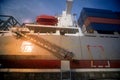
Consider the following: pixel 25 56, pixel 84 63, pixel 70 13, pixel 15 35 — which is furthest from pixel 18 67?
pixel 70 13

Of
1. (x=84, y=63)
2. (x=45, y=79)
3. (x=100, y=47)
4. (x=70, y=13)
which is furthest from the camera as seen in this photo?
(x=70, y=13)

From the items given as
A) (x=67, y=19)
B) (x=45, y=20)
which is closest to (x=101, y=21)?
A: (x=67, y=19)

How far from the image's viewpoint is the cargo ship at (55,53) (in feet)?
42.4

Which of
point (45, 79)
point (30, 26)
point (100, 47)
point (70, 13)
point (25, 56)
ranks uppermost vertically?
point (70, 13)

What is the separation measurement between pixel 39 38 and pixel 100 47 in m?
6.88

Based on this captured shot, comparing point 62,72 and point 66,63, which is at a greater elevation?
point 66,63

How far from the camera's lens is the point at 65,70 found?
514 inches

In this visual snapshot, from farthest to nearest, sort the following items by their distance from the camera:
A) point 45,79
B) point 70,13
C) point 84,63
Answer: point 70,13 → point 84,63 → point 45,79

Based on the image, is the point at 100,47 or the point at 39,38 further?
the point at 100,47

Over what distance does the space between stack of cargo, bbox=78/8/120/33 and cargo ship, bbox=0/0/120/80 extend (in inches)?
64.4

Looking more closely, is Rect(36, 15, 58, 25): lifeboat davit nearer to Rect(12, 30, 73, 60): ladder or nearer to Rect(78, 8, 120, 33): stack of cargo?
Rect(12, 30, 73, 60): ladder

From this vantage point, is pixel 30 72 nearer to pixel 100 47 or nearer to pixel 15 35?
pixel 15 35

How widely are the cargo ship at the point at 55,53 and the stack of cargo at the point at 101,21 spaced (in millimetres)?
1635

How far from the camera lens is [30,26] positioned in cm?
1518
